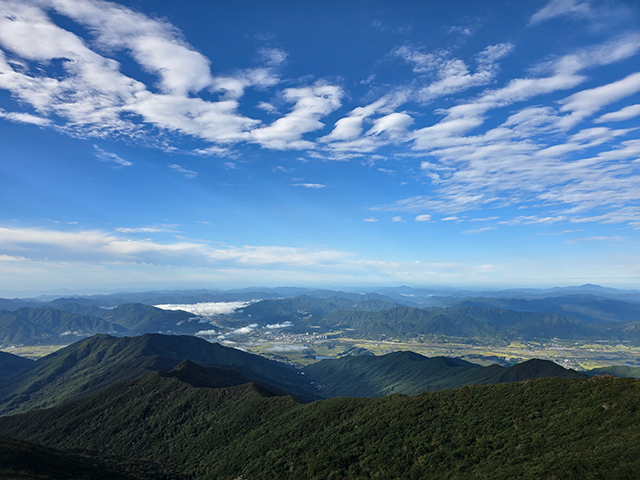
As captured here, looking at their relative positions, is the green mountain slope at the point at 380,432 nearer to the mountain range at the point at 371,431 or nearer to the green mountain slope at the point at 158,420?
the mountain range at the point at 371,431

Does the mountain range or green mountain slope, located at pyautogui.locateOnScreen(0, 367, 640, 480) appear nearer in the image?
green mountain slope, located at pyautogui.locateOnScreen(0, 367, 640, 480)

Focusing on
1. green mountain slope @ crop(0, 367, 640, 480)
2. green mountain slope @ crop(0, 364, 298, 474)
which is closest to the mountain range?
green mountain slope @ crop(0, 367, 640, 480)

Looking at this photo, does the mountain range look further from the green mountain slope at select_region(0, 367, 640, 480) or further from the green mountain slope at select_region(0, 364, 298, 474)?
the green mountain slope at select_region(0, 364, 298, 474)

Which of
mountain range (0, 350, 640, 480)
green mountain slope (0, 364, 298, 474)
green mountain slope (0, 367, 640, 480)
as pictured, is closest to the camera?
green mountain slope (0, 367, 640, 480)

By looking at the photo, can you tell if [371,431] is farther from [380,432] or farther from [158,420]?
[158,420]

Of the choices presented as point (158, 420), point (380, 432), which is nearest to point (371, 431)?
point (380, 432)

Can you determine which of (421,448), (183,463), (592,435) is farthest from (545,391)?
(183,463)

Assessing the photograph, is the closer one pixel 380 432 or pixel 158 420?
pixel 380 432

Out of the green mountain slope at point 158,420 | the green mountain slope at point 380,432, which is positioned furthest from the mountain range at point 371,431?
the green mountain slope at point 158,420
